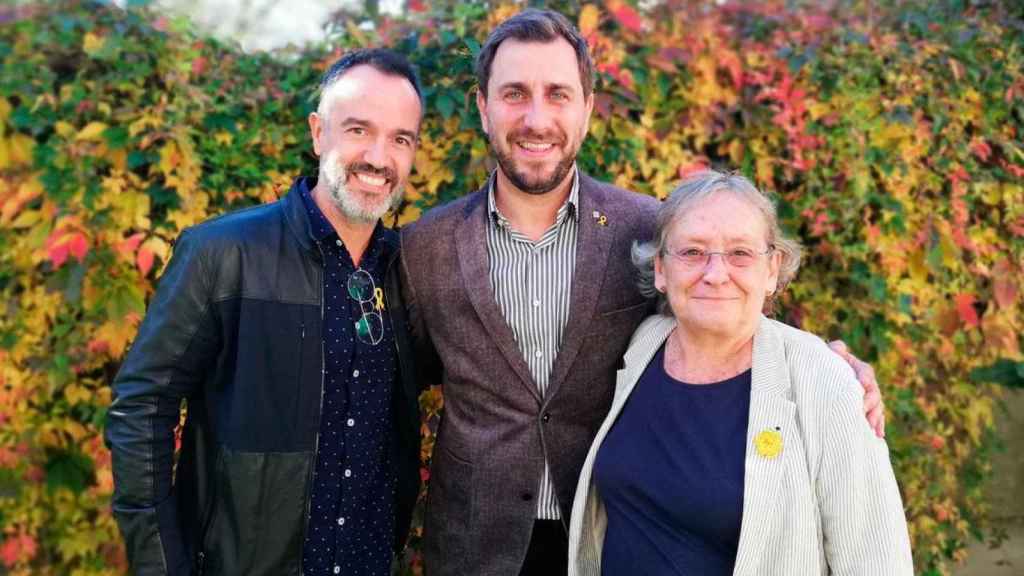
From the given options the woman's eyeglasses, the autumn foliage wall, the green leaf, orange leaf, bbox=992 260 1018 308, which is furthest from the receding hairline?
orange leaf, bbox=992 260 1018 308

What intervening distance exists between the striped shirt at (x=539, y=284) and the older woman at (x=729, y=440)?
224 mm

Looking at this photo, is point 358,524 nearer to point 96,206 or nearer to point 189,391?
point 189,391

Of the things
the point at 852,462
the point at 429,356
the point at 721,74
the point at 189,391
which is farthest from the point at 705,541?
the point at 721,74

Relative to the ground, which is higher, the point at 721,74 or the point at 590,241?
the point at 721,74

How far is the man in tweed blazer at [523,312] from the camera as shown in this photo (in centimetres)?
238

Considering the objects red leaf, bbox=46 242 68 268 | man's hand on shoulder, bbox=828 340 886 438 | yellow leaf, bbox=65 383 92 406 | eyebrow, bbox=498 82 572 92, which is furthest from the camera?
yellow leaf, bbox=65 383 92 406

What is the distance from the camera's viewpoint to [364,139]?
242 cm

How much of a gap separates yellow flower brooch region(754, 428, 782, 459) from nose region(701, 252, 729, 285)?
370 millimetres

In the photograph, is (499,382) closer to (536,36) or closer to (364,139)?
(364,139)

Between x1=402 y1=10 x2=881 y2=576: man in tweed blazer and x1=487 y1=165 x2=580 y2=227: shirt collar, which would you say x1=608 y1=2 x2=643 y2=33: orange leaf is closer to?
x1=402 y1=10 x2=881 y2=576: man in tweed blazer

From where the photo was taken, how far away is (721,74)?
3527mm

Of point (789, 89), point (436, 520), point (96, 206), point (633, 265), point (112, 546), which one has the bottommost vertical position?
point (112, 546)

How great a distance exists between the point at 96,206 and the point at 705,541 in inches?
94.4

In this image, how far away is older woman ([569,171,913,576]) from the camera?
1854 millimetres
